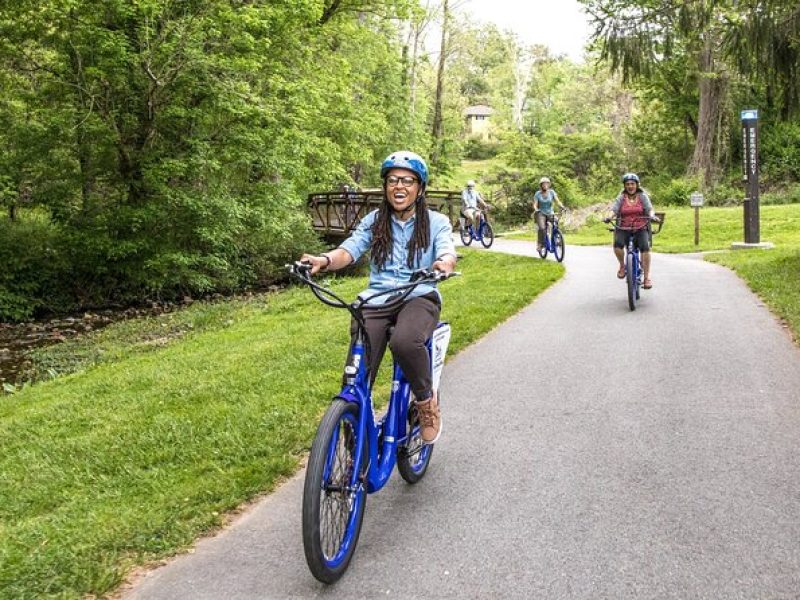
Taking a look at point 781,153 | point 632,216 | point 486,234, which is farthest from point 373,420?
point 781,153

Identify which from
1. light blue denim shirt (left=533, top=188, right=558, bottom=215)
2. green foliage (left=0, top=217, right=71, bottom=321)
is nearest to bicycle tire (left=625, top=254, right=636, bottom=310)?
light blue denim shirt (left=533, top=188, right=558, bottom=215)

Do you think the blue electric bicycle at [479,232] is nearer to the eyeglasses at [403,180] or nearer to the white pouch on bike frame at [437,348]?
the white pouch on bike frame at [437,348]

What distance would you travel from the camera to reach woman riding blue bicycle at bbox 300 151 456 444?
147 inches

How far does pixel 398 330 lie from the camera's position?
3.66 meters

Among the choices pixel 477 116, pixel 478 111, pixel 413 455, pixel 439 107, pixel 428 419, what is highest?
pixel 478 111

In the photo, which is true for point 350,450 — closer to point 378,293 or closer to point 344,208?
point 378,293

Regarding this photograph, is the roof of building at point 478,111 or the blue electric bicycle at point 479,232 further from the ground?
the roof of building at point 478,111

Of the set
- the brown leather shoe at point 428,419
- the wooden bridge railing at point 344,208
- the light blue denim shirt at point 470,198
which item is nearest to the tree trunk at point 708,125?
the wooden bridge railing at point 344,208

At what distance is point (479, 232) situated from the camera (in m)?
20.4

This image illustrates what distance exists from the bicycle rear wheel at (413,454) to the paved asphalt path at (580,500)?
A: 97mm

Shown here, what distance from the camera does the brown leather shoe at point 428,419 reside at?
3.96 m

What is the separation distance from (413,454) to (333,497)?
3.47 ft

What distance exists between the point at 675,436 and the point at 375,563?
270 centimetres

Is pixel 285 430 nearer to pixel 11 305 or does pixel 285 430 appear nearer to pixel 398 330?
pixel 398 330
